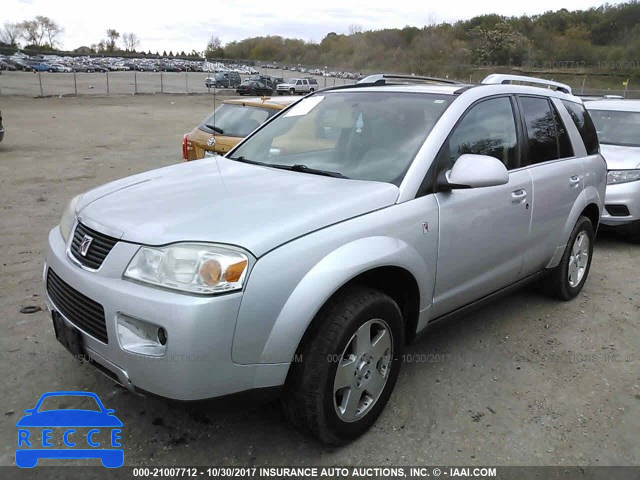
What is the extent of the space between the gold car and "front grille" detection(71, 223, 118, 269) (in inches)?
183

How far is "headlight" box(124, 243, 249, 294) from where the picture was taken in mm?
2131

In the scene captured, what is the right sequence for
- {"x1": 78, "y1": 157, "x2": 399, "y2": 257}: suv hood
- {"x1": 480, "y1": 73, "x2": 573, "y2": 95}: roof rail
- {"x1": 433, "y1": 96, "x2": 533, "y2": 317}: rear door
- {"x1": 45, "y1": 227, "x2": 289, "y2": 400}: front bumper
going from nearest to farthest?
{"x1": 45, "y1": 227, "x2": 289, "y2": 400}: front bumper < {"x1": 78, "y1": 157, "x2": 399, "y2": 257}: suv hood < {"x1": 433, "y1": 96, "x2": 533, "y2": 317}: rear door < {"x1": 480, "y1": 73, "x2": 573, "y2": 95}: roof rail

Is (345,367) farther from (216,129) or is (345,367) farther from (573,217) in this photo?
(216,129)

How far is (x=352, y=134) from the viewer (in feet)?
11.1

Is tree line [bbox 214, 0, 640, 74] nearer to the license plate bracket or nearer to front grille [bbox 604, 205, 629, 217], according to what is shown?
front grille [bbox 604, 205, 629, 217]

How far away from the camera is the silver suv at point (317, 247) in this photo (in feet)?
7.08

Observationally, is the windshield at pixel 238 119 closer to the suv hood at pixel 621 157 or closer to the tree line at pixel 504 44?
the suv hood at pixel 621 157

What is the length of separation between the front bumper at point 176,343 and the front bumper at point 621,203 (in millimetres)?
5434

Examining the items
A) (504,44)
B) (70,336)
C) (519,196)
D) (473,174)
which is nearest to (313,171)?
(473,174)

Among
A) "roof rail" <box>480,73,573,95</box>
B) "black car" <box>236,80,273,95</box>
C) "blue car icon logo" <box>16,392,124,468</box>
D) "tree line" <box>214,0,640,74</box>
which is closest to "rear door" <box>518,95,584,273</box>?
"roof rail" <box>480,73,573,95</box>

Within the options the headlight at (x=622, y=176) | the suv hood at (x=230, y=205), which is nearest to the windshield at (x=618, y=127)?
the headlight at (x=622, y=176)

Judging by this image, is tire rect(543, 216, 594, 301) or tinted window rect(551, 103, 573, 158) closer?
tinted window rect(551, 103, 573, 158)

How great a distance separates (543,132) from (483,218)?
126 centimetres

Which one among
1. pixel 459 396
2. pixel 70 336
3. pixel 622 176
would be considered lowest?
pixel 459 396
